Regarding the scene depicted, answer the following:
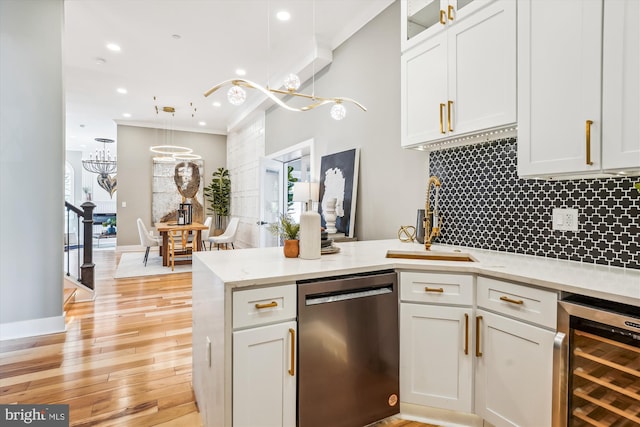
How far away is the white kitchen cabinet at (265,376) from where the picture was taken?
1423 mm

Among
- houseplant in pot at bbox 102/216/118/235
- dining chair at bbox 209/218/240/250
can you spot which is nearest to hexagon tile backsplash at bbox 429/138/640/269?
dining chair at bbox 209/218/240/250

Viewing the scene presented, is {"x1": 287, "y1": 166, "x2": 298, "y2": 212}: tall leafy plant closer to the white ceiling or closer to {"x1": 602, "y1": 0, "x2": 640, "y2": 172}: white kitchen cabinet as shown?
the white ceiling

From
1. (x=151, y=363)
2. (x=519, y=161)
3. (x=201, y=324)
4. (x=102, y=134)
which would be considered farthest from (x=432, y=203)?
(x=102, y=134)

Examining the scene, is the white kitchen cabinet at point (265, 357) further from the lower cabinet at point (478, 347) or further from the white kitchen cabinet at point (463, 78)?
the white kitchen cabinet at point (463, 78)

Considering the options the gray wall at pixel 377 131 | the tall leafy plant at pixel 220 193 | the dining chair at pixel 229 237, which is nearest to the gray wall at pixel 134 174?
the tall leafy plant at pixel 220 193

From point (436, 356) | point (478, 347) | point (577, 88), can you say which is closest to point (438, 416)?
point (436, 356)

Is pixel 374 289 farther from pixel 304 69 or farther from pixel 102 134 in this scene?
pixel 102 134

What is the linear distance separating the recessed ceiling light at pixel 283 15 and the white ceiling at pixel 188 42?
Answer: 6 cm

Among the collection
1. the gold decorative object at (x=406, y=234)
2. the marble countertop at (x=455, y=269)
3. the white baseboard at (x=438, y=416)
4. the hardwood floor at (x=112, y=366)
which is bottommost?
the hardwood floor at (x=112, y=366)

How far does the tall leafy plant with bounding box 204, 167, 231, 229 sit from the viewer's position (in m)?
9.21

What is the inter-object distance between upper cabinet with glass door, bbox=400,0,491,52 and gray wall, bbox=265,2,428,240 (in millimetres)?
725

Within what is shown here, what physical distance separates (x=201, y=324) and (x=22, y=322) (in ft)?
8.00

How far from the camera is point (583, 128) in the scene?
4.97 feet

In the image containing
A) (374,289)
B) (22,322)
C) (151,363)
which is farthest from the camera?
(22,322)
